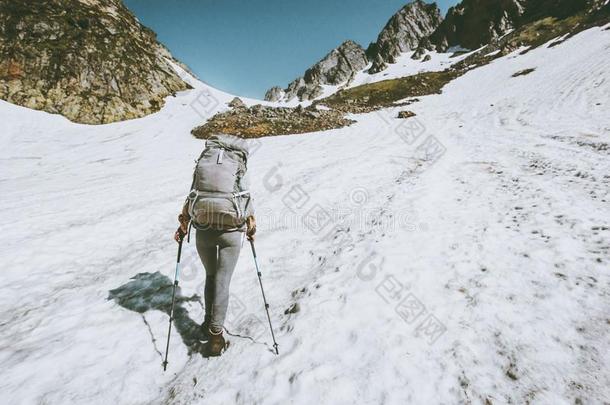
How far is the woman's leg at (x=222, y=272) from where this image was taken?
419 cm

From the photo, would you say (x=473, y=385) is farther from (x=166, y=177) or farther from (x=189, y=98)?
(x=189, y=98)

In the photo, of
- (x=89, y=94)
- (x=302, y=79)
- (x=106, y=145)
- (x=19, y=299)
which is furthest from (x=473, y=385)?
(x=302, y=79)

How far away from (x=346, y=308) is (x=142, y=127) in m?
33.3

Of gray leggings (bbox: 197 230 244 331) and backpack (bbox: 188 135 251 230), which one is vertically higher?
backpack (bbox: 188 135 251 230)

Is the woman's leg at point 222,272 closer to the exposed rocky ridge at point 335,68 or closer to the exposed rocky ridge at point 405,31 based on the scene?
the exposed rocky ridge at point 335,68

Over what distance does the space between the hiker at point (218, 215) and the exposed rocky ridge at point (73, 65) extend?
3665 cm

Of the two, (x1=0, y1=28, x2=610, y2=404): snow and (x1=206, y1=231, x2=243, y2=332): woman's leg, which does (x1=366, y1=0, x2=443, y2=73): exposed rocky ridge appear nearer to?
(x1=0, y1=28, x2=610, y2=404): snow

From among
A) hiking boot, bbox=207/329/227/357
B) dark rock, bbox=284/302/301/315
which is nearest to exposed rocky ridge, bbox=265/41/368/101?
dark rock, bbox=284/302/301/315

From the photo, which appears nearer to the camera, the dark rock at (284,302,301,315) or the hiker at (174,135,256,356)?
the hiker at (174,135,256,356)

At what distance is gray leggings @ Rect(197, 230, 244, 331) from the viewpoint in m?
4.17

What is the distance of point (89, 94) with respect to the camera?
3453 cm

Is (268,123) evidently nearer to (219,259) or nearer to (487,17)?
(219,259)

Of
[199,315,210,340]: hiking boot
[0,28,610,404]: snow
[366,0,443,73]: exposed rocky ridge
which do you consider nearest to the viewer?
[0,28,610,404]: snow

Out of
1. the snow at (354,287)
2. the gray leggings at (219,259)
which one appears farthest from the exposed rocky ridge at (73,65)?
the gray leggings at (219,259)
